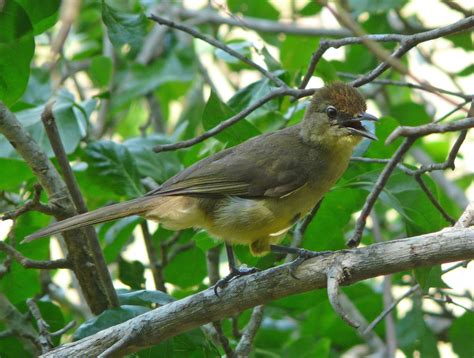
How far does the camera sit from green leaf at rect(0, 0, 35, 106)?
3.64 meters

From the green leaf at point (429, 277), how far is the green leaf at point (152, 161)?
1.84 metres

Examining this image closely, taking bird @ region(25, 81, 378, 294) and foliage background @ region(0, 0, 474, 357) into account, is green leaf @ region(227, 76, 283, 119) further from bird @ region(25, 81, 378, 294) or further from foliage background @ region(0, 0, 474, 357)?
bird @ region(25, 81, 378, 294)

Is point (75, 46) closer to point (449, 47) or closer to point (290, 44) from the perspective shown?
point (290, 44)

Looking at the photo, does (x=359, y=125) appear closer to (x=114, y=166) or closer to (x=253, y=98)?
(x=253, y=98)

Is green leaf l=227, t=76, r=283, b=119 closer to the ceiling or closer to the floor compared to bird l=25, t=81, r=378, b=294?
closer to the ceiling

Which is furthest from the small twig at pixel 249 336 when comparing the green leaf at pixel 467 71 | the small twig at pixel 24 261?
the green leaf at pixel 467 71

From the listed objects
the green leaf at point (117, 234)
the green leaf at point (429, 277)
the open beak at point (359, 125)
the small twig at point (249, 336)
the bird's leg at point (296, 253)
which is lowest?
the small twig at point (249, 336)

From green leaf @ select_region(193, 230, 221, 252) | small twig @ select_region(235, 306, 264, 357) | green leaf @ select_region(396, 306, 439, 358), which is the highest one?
green leaf @ select_region(193, 230, 221, 252)

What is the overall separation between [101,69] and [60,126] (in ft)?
4.55

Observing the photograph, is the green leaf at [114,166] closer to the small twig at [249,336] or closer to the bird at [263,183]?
the bird at [263,183]

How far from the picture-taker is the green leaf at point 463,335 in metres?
4.28

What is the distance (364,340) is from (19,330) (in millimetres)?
2342

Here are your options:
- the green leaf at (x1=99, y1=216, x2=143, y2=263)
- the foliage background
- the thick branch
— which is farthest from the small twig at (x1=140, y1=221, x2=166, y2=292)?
the thick branch

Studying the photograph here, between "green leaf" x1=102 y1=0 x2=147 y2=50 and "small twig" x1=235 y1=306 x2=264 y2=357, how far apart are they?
1.58 metres
